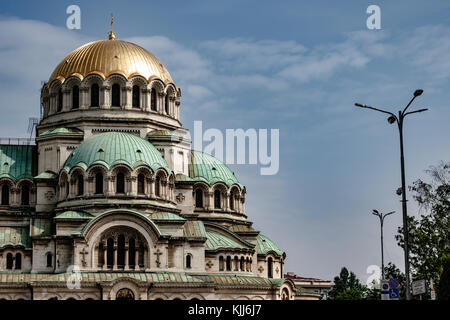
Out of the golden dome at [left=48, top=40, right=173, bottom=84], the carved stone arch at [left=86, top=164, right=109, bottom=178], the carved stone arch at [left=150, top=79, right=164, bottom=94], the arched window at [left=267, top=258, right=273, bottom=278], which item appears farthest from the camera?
the arched window at [left=267, top=258, right=273, bottom=278]

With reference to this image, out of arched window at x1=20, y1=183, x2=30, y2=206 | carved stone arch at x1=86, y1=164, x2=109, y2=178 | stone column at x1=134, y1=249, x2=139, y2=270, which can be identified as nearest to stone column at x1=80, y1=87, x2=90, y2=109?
arched window at x1=20, y1=183, x2=30, y2=206

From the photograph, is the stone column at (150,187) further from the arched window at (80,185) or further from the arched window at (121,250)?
the arched window at (80,185)

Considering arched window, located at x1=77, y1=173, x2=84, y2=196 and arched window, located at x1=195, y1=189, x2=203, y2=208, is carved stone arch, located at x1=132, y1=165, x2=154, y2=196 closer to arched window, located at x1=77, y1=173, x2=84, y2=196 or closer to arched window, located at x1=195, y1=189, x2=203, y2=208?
arched window, located at x1=77, y1=173, x2=84, y2=196

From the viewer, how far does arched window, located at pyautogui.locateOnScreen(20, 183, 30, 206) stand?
60969mm

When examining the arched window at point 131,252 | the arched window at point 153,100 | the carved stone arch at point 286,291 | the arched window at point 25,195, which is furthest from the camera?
the arched window at point 153,100

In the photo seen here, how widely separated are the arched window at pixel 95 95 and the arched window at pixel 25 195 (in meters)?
8.05

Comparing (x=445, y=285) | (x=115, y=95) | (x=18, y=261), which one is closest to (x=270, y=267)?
(x=115, y=95)

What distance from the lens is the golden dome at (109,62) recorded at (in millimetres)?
63562

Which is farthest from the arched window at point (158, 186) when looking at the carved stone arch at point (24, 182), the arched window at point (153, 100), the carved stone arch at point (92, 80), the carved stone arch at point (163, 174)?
the carved stone arch at point (24, 182)

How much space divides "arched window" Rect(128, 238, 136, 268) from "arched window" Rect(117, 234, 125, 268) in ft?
1.33
